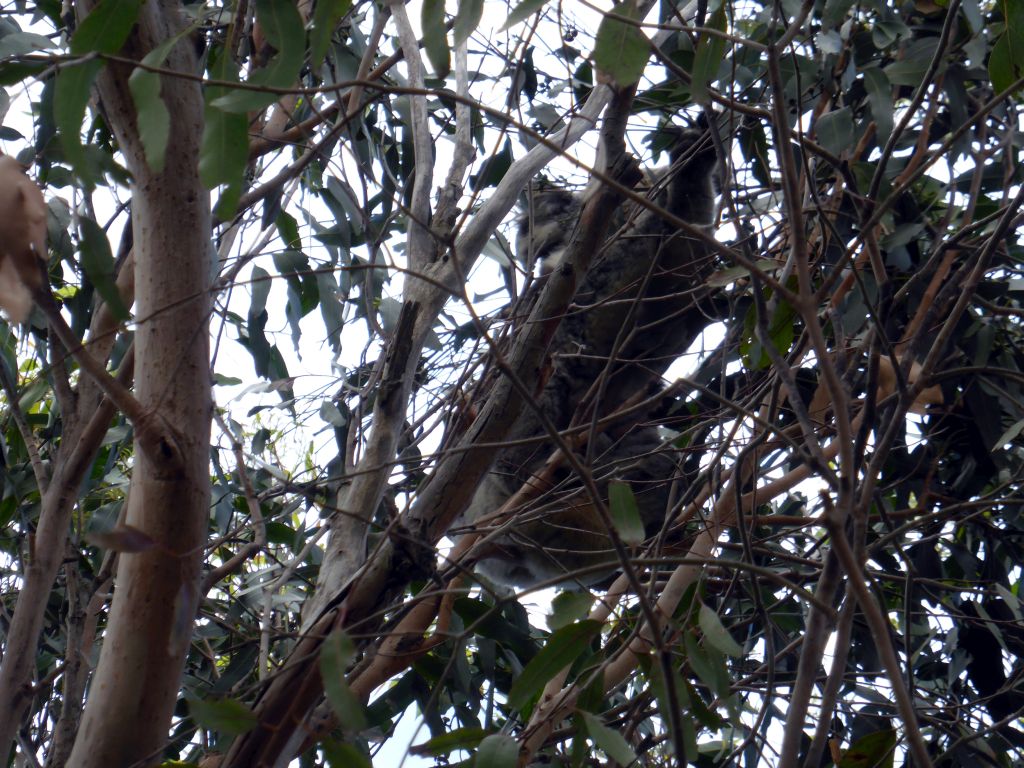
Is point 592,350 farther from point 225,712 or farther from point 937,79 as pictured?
point 225,712

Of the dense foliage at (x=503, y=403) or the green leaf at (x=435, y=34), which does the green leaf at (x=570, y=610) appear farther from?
the green leaf at (x=435, y=34)

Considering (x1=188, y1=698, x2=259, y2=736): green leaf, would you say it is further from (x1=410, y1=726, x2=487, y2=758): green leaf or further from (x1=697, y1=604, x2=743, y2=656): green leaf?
(x1=697, y1=604, x2=743, y2=656): green leaf

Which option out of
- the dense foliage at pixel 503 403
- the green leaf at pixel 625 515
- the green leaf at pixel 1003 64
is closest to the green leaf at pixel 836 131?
the dense foliage at pixel 503 403

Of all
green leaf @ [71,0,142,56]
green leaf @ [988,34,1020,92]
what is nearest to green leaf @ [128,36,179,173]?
green leaf @ [71,0,142,56]

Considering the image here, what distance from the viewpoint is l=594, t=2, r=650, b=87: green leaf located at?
113 cm

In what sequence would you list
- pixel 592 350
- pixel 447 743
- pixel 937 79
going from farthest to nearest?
pixel 592 350, pixel 937 79, pixel 447 743

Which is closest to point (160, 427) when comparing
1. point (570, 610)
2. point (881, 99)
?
point (570, 610)

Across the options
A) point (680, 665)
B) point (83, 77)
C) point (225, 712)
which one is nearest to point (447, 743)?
point (225, 712)

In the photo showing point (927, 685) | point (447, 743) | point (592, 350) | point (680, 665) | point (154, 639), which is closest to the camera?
point (447, 743)

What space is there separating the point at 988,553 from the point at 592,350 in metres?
1.37

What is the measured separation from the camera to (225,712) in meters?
1.11

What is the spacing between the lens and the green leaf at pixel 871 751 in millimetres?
1372

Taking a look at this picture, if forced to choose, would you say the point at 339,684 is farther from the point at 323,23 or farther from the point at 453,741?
the point at 323,23

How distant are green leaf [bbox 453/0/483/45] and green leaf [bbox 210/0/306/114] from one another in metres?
0.21
